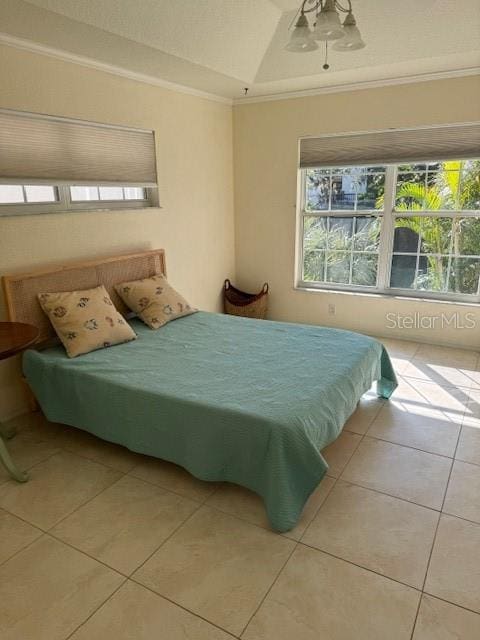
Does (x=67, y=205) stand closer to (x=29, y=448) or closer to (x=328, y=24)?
(x=29, y=448)

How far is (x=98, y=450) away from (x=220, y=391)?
89 centimetres

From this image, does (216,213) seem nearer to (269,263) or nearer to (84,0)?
(269,263)

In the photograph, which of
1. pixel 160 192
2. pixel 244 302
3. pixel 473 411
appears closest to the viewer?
pixel 473 411

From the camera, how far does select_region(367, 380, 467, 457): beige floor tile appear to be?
2.51 meters

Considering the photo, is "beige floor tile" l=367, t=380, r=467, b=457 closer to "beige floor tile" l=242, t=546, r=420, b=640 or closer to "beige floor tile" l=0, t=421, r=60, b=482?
"beige floor tile" l=242, t=546, r=420, b=640

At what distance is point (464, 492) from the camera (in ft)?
6.85

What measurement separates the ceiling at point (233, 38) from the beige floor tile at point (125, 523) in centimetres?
242

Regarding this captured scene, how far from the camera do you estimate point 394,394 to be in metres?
3.09

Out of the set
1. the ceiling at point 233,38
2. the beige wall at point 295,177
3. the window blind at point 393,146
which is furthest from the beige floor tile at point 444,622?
the window blind at point 393,146

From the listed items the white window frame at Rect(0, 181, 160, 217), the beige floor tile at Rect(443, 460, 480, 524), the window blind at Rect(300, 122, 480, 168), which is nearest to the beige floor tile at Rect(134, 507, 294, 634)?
the beige floor tile at Rect(443, 460, 480, 524)

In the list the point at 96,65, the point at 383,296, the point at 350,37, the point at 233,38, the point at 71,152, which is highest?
the point at 233,38

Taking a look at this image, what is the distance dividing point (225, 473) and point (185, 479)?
318 mm

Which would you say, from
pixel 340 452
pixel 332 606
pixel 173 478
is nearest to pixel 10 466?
pixel 173 478

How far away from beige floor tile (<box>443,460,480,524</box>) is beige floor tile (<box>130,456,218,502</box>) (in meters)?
1.14
